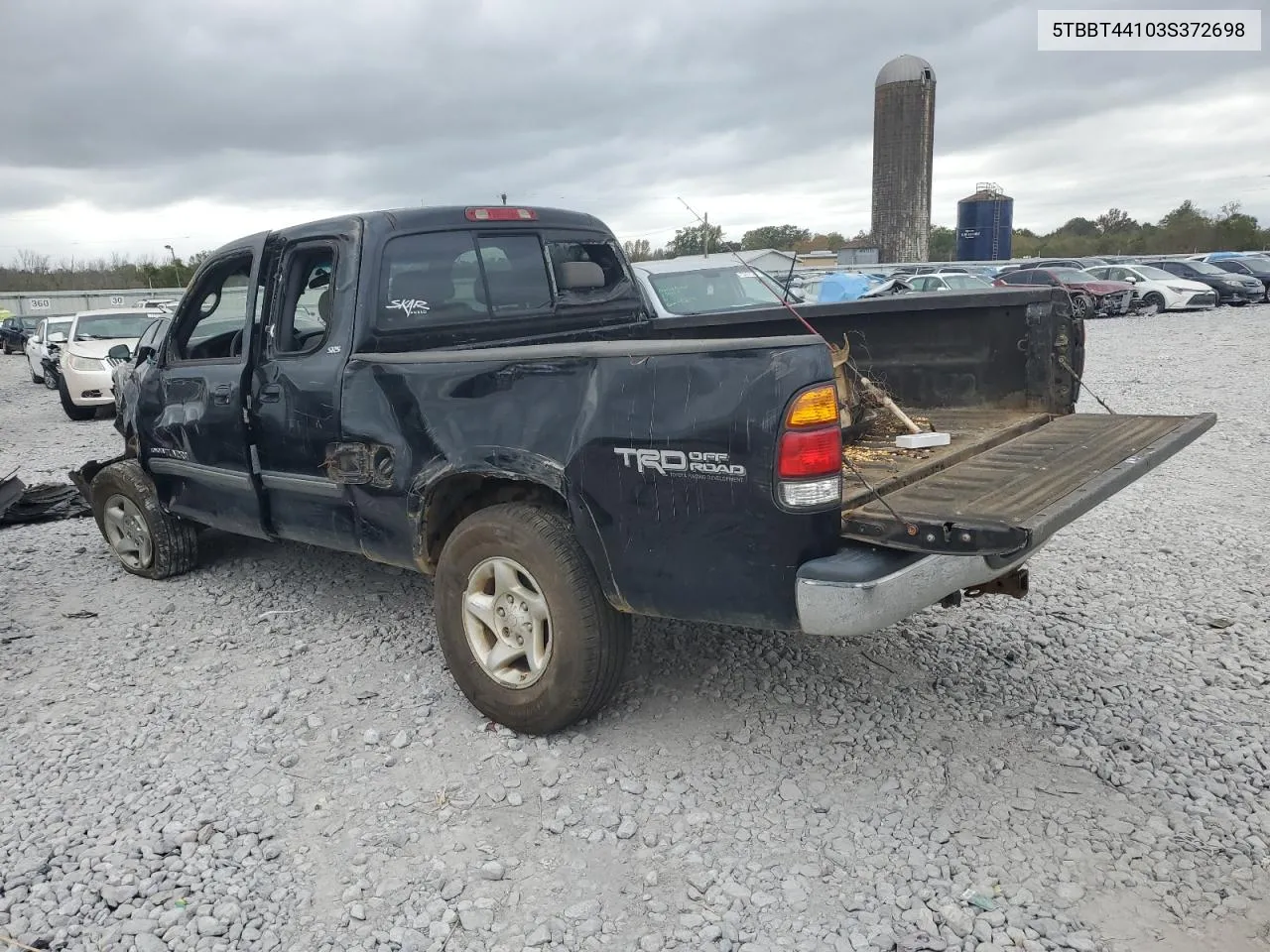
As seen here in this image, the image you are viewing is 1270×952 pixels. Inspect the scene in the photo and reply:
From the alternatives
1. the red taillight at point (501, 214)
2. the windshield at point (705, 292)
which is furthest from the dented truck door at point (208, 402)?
the windshield at point (705, 292)

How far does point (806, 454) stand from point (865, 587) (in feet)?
1.36

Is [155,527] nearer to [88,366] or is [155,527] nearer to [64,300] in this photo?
[88,366]

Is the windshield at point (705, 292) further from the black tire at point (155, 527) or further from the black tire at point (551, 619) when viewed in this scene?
the black tire at point (551, 619)

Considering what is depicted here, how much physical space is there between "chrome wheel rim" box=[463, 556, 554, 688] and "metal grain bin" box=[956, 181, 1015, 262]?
52232 mm

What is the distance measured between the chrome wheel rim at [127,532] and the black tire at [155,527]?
3 centimetres

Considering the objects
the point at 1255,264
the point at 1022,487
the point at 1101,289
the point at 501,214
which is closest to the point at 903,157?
the point at 1255,264

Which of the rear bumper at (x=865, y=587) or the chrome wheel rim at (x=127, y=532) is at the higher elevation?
the rear bumper at (x=865, y=587)

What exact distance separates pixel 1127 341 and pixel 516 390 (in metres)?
17.8

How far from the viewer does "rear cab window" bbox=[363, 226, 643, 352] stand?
422 centimetres

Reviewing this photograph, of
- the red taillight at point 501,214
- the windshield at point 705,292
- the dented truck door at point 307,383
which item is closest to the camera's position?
the dented truck door at point 307,383

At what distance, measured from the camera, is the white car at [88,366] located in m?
14.2

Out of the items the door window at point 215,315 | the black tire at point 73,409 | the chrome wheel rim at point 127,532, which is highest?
the door window at point 215,315

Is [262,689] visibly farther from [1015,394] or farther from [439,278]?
[1015,394]

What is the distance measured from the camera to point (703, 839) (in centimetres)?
304
